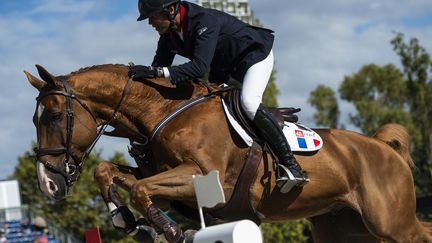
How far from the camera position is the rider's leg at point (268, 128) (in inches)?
262

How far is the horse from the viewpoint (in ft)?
20.5

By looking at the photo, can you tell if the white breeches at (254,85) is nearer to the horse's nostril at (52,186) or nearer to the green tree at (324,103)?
the horse's nostril at (52,186)

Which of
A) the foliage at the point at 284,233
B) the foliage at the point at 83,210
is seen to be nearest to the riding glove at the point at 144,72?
the foliage at the point at 284,233

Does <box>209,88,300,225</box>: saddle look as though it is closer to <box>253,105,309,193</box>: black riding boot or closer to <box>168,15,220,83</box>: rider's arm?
<box>253,105,309,193</box>: black riding boot

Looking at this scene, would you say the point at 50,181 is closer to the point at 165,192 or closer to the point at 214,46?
the point at 165,192

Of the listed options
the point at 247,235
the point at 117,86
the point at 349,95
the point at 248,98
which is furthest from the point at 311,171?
the point at 349,95

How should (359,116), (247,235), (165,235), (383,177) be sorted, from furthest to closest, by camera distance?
(359,116) < (383,177) < (165,235) < (247,235)

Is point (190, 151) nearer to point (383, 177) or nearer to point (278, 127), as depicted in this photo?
point (278, 127)

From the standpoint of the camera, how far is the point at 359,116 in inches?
2126

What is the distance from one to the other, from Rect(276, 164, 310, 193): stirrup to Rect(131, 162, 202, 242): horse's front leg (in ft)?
2.77

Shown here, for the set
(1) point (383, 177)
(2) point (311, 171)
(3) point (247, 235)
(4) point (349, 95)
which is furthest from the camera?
(4) point (349, 95)

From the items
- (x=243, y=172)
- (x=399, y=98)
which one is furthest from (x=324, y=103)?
(x=243, y=172)

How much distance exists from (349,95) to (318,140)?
55499mm

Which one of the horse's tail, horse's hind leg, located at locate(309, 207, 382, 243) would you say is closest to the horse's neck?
horse's hind leg, located at locate(309, 207, 382, 243)
